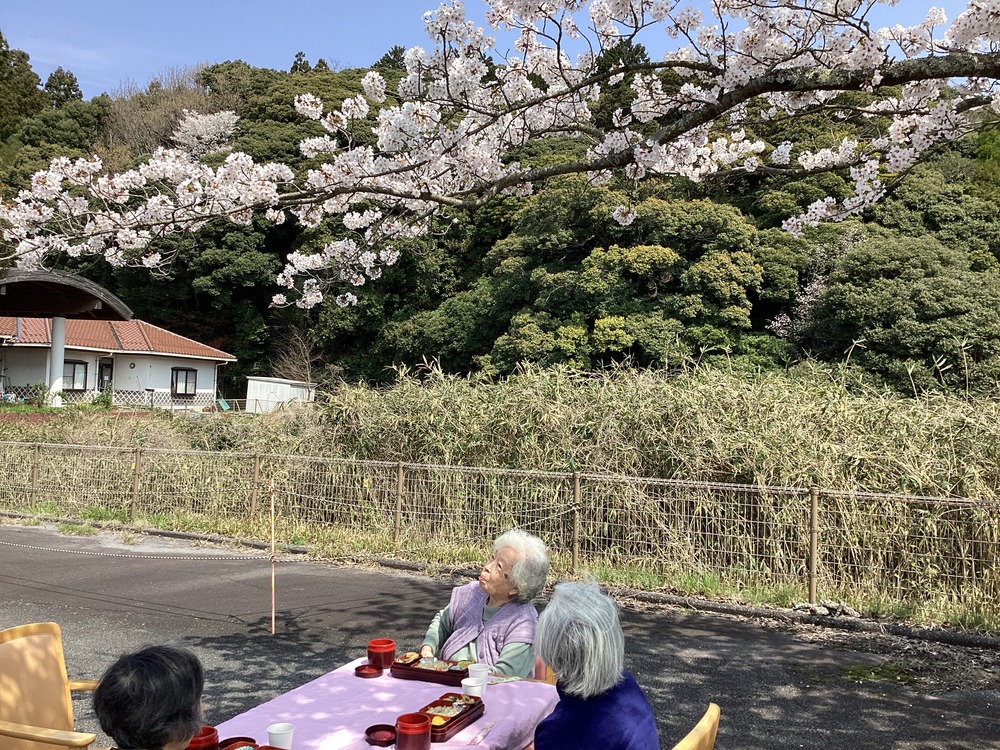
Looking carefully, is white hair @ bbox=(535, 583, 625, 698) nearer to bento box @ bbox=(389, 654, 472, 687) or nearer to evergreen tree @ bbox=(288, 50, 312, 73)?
bento box @ bbox=(389, 654, 472, 687)

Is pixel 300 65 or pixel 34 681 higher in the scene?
pixel 300 65

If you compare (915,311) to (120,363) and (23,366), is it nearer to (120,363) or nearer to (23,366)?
(120,363)

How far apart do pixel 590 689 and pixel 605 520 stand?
215 inches

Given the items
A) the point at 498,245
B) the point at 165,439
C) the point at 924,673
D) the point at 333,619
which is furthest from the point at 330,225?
the point at 924,673

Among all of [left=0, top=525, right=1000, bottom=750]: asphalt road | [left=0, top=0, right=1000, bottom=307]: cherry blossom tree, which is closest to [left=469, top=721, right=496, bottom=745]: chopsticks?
[left=0, top=525, right=1000, bottom=750]: asphalt road

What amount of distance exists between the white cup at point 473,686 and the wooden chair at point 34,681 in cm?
123

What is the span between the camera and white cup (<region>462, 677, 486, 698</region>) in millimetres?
2605

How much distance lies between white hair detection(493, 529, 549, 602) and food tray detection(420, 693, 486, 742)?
29.3 inches

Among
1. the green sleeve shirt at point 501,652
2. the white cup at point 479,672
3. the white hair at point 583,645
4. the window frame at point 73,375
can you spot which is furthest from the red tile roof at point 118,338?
the white hair at point 583,645

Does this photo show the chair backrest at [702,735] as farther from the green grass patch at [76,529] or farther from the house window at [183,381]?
the house window at [183,381]

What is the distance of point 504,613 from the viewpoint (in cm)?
335

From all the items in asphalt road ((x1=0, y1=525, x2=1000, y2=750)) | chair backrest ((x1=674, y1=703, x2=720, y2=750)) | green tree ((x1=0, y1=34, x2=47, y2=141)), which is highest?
green tree ((x1=0, y1=34, x2=47, y2=141))

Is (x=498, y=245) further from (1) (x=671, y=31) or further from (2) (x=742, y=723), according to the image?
(2) (x=742, y=723)

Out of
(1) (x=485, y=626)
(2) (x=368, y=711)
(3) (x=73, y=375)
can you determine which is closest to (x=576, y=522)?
(1) (x=485, y=626)
